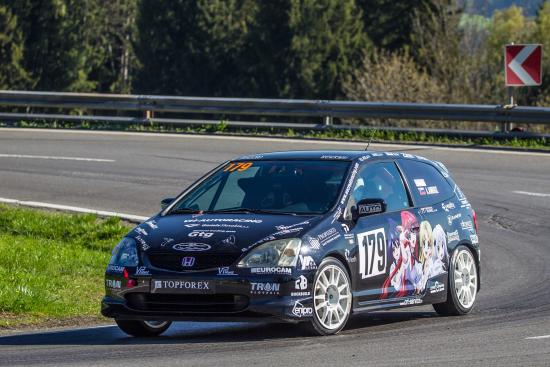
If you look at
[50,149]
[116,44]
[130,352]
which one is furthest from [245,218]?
[116,44]

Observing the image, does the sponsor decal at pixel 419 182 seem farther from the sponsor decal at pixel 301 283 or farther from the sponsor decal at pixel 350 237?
the sponsor decal at pixel 301 283

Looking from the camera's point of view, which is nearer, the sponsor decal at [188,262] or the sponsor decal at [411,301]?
the sponsor decal at [188,262]

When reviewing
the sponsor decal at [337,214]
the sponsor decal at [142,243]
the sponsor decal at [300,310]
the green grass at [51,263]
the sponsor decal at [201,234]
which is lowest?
the green grass at [51,263]

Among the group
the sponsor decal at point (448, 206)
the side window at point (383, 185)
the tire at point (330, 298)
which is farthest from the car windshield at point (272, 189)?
the sponsor decal at point (448, 206)

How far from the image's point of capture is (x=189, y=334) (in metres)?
9.74

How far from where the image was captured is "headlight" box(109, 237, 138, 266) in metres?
9.30

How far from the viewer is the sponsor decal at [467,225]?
1113 centimetres

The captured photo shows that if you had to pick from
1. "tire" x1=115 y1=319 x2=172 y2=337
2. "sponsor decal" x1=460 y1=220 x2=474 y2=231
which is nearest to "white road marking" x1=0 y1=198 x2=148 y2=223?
"sponsor decal" x1=460 y1=220 x2=474 y2=231

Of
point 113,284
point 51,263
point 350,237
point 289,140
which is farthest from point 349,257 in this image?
point 289,140

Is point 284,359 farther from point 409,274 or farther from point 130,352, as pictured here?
point 409,274

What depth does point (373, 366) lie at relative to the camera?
25.4ft

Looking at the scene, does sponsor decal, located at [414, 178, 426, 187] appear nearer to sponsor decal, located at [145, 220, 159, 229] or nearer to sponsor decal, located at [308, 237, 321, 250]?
sponsor decal, located at [308, 237, 321, 250]

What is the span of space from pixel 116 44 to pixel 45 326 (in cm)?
8214

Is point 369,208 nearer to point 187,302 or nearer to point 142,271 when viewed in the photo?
point 187,302
